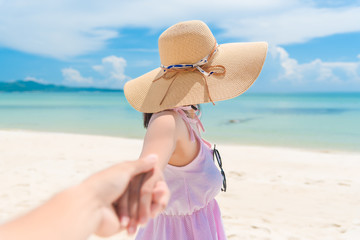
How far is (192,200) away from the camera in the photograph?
1714 millimetres

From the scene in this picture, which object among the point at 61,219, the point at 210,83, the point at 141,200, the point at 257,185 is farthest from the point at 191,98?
the point at 257,185

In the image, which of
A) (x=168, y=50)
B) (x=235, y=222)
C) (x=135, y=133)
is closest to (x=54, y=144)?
(x=135, y=133)

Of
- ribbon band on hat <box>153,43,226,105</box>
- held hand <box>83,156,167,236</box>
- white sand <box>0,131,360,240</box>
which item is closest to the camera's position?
held hand <box>83,156,167,236</box>

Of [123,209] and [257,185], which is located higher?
[123,209]

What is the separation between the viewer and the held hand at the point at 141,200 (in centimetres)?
84

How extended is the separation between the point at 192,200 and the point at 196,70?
67cm

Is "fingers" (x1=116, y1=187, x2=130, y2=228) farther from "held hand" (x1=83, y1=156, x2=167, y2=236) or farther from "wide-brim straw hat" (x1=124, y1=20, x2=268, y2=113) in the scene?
"wide-brim straw hat" (x1=124, y1=20, x2=268, y2=113)

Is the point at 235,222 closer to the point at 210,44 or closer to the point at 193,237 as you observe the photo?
the point at 193,237

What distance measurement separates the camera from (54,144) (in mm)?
9312

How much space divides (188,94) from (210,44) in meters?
0.37

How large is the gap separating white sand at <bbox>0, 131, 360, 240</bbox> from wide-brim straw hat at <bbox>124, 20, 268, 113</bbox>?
8.22 ft

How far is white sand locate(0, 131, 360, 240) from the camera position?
405 cm

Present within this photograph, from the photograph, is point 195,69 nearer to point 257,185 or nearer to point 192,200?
point 192,200

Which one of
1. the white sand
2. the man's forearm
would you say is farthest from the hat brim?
the white sand
